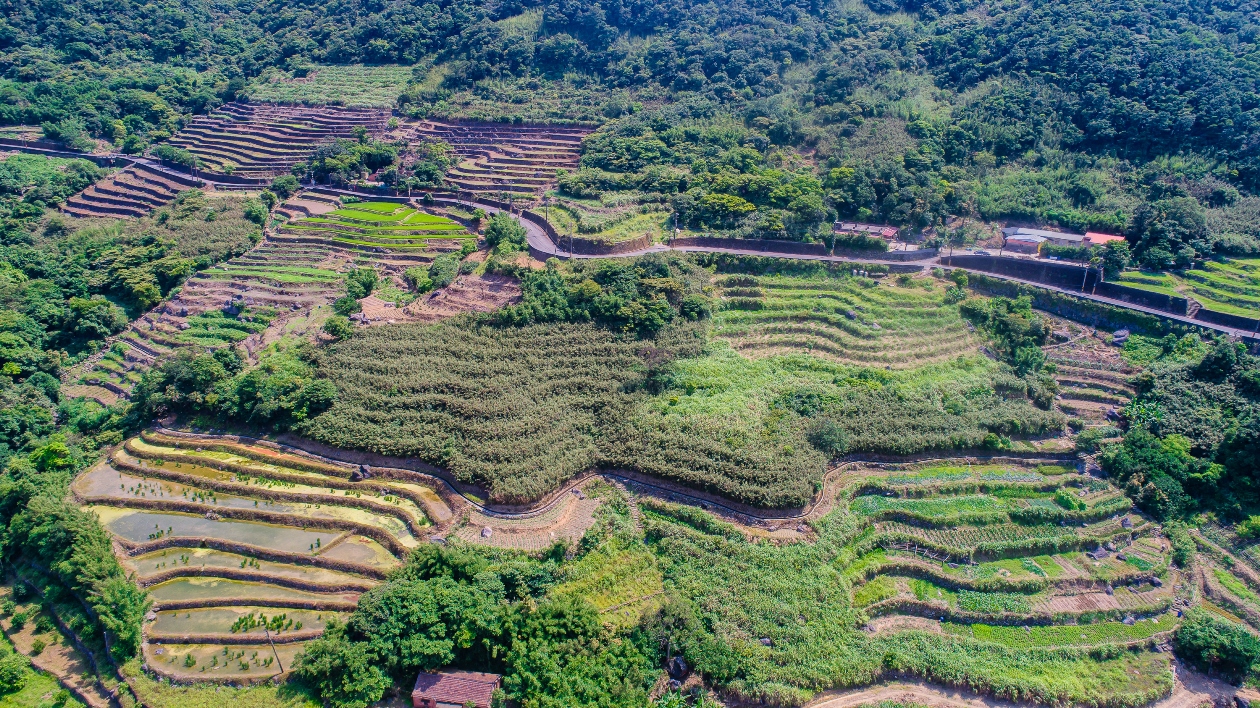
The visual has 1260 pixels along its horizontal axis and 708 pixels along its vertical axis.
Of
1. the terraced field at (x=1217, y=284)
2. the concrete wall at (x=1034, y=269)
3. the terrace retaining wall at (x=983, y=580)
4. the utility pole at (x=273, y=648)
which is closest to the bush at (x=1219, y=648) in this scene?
the terrace retaining wall at (x=983, y=580)

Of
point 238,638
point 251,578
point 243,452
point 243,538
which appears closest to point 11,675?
point 238,638

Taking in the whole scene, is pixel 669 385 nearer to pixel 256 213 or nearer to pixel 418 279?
pixel 418 279

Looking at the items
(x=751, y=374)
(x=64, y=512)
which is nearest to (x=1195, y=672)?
(x=751, y=374)

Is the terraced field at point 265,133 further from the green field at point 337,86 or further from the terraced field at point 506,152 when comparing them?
the terraced field at point 506,152

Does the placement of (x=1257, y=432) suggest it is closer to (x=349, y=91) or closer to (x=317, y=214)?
(x=317, y=214)

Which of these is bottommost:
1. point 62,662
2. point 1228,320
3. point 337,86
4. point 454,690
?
point 62,662
